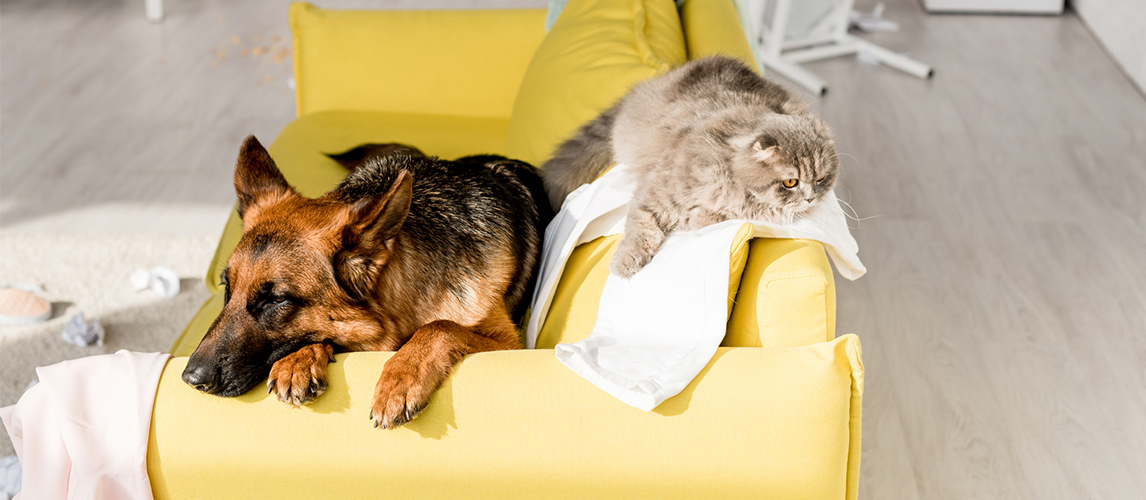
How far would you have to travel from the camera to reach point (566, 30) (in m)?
2.28

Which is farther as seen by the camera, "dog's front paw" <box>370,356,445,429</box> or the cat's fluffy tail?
the cat's fluffy tail

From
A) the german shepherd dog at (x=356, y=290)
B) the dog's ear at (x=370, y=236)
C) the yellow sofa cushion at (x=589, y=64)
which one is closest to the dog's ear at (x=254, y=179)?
the german shepherd dog at (x=356, y=290)

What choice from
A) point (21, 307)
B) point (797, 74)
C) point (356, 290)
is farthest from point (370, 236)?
point (797, 74)

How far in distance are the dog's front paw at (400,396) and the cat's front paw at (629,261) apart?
1.45ft

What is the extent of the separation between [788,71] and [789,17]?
20.3 inches

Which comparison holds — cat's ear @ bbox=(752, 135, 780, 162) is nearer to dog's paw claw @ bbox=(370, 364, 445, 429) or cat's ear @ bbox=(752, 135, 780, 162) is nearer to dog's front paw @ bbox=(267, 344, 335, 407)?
dog's paw claw @ bbox=(370, 364, 445, 429)

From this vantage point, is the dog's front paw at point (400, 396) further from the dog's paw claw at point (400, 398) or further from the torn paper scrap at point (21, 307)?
the torn paper scrap at point (21, 307)

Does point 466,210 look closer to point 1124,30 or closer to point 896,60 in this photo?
point 896,60

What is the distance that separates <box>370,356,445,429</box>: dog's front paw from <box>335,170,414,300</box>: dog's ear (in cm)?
21

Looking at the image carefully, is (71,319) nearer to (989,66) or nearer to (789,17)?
(789,17)

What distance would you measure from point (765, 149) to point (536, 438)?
2.29 ft

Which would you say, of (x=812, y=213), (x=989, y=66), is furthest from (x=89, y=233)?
(x=989, y=66)

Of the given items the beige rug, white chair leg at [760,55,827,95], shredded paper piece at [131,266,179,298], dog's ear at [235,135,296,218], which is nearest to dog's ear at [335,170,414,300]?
dog's ear at [235,135,296,218]

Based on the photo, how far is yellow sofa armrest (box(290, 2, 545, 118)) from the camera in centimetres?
270
